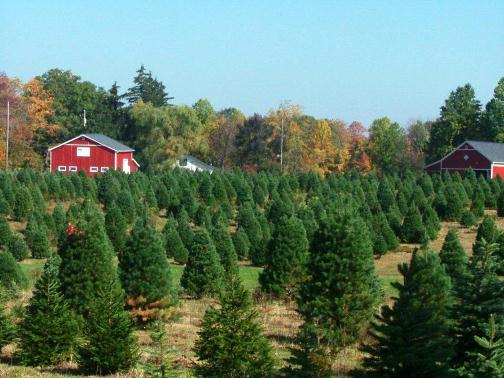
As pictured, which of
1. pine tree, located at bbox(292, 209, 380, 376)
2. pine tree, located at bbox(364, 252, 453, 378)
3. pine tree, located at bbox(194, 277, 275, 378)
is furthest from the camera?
pine tree, located at bbox(292, 209, 380, 376)

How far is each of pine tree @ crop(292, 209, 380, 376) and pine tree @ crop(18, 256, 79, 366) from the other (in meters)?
4.82

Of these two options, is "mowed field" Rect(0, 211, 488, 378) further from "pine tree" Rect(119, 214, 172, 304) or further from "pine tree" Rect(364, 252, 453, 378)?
"pine tree" Rect(364, 252, 453, 378)

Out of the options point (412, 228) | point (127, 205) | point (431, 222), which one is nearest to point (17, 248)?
point (127, 205)

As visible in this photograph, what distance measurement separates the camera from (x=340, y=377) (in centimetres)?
1327

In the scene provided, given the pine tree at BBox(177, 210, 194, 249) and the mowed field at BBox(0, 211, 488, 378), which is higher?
the pine tree at BBox(177, 210, 194, 249)

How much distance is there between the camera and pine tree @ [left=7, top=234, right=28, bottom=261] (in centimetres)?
3269

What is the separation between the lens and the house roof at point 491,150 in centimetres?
5856

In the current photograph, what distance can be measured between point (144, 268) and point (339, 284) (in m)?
4.65

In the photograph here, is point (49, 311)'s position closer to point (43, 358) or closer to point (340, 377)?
point (43, 358)

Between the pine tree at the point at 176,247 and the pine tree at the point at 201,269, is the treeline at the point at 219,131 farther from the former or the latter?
the pine tree at the point at 201,269

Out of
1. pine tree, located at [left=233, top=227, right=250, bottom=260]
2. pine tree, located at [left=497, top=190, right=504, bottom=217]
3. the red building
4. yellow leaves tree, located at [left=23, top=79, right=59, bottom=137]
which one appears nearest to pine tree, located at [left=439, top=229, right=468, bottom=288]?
pine tree, located at [left=233, top=227, right=250, bottom=260]

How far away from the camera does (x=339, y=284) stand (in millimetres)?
16688

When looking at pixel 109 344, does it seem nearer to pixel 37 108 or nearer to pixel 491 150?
pixel 491 150

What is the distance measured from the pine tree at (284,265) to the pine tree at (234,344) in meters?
10.2
